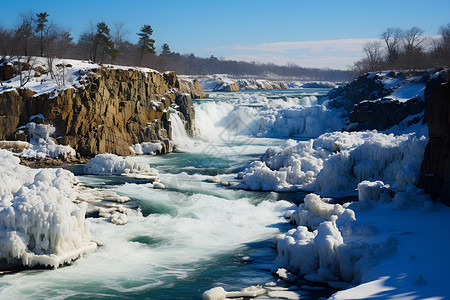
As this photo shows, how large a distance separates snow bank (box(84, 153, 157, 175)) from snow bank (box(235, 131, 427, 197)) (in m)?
5.77

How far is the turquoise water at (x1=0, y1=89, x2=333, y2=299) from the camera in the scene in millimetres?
10586

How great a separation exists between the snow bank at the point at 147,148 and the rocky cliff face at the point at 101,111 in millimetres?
436

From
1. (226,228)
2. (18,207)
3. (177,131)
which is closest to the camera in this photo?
(18,207)

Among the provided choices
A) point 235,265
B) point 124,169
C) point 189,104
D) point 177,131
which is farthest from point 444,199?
point 189,104

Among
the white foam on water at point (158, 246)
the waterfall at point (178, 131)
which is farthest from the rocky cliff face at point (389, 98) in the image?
the white foam on water at point (158, 246)

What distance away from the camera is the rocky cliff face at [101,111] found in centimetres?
2850

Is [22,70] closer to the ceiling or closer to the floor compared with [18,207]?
closer to the ceiling

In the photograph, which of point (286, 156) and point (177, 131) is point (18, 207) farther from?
point (177, 131)

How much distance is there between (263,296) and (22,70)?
2797 centimetres

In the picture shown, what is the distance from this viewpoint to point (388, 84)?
1624 inches

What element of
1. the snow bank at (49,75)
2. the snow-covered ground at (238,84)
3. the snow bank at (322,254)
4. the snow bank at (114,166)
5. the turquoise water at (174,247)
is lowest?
the turquoise water at (174,247)

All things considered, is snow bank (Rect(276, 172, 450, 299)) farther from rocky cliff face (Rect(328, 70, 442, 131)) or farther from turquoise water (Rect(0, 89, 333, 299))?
rocky cliff face (Rect(328, 70, 442, 131))

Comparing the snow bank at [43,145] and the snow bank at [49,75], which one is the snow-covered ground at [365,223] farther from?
the snow bank at [49,75]

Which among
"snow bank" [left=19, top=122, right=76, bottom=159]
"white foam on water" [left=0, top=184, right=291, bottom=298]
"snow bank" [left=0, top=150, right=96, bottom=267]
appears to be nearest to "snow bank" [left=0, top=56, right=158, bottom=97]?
"snow bank" [left=19, top=122, right=76, bottom=159]
